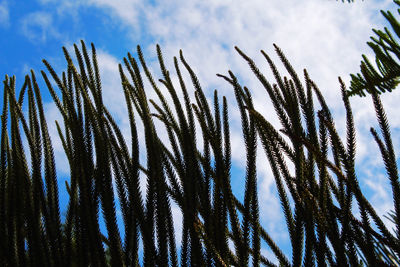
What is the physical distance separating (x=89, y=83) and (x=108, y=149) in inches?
11.9

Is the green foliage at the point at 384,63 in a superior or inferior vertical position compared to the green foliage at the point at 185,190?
superior

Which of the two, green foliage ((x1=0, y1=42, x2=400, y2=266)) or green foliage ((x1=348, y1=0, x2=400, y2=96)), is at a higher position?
green foliage ((x1=348, y1=0, x2=400, y2=96))

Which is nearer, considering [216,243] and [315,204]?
[315,204]

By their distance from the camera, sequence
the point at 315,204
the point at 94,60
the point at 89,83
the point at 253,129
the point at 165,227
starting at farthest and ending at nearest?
the point at 94,60, the point at 89,83, the point at 253,129, the point at 165,227, the point at 315,204

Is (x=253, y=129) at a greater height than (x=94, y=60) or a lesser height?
lesser

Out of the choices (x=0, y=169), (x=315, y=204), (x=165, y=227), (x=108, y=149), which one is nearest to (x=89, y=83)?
(x=108, y=149)

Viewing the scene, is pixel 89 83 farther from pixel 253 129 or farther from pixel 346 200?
pixel 346 200

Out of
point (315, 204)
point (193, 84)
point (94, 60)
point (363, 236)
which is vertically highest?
point (94, 60)

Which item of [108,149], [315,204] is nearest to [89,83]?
[108,149]

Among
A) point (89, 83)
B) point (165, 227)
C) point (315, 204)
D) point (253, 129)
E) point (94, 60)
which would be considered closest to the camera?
point (315, 204)

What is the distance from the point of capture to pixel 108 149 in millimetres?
1263

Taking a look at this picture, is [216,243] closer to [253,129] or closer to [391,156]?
[253,129]

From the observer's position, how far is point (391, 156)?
3.48 ft

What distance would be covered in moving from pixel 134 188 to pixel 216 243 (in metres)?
0.32
